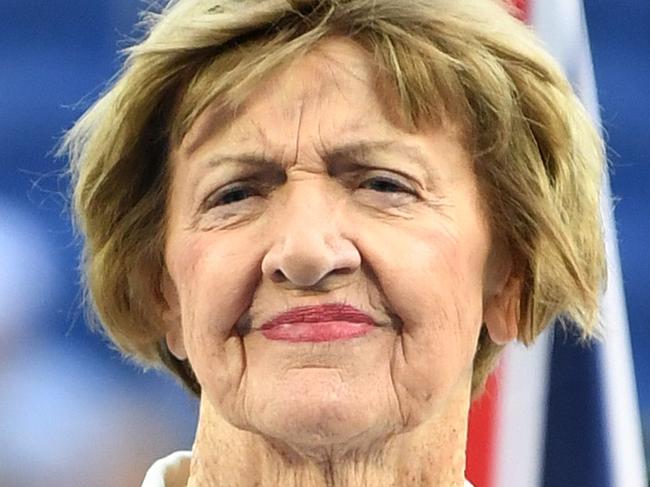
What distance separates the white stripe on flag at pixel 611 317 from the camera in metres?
1.26

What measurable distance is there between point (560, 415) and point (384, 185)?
0.49 meters

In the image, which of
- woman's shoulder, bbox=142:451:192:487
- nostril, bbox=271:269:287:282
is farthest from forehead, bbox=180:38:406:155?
woman's shoulder, bbox=142:451:192:487

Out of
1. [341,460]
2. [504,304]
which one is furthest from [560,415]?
[341,460]

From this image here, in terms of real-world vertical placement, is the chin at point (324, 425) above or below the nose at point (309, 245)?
below

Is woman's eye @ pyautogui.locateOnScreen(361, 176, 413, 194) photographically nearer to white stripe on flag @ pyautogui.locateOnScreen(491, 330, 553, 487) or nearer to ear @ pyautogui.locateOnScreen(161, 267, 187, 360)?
ear @ pyautogui.locateOnScreen(161, 267, 187, 360)

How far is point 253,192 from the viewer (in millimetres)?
951

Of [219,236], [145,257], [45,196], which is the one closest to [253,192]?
[219,236]

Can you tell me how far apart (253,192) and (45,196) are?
42 centimetres

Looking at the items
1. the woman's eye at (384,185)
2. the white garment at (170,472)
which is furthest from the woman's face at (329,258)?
the white garment at (170,472)

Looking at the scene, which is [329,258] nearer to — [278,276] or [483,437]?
[278,276]

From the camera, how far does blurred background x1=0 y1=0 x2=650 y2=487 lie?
1244 millimetres

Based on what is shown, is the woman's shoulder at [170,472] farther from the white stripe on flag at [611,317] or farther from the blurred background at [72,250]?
the white stripe on flag at [611,317]

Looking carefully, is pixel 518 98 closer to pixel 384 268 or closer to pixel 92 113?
pixel 384 268

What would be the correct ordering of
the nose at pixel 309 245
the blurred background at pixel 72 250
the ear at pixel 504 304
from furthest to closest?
the blurred background at pixel 72 250
the ear at pixel 504 304
the nose at pixel 309 245
